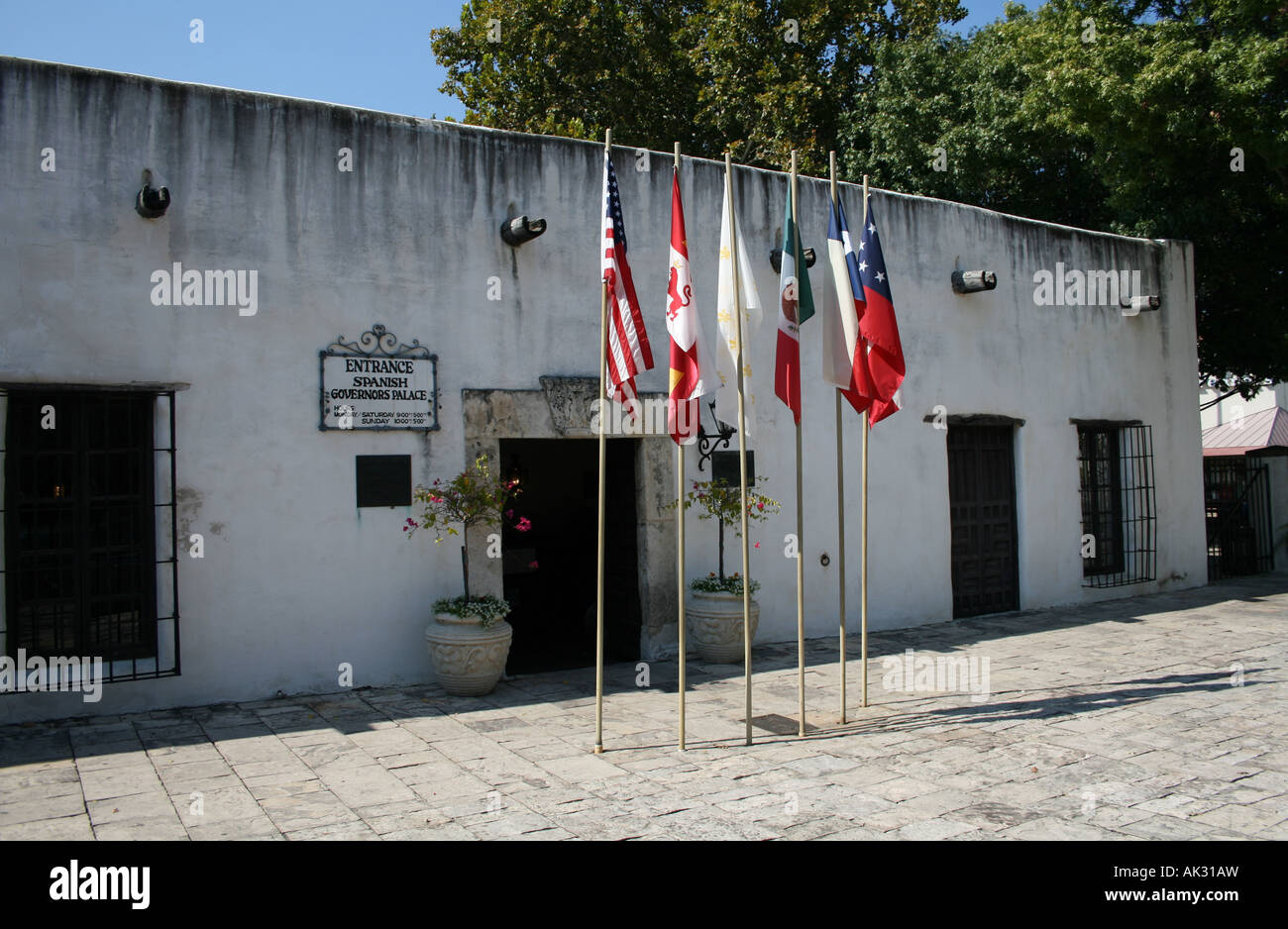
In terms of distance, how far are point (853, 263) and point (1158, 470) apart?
8127 mm

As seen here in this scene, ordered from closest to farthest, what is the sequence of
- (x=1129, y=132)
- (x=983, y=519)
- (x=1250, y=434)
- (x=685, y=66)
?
(x=983, y=519) → (x=1129, y=132) → (x=685, y=66) → (x=1250, y=434)

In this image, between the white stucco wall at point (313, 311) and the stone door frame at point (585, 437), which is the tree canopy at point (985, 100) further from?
the stone door frame at point (585, 437)

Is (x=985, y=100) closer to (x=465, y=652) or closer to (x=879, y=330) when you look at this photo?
(x=879, y=330)

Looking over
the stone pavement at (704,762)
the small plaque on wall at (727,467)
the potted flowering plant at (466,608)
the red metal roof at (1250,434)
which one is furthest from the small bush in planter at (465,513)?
the red metal roof at (1250,434)

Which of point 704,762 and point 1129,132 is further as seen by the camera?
point 1129,132

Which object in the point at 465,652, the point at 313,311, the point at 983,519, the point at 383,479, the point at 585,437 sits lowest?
the point at 465,652

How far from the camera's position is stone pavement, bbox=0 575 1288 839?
454 cm

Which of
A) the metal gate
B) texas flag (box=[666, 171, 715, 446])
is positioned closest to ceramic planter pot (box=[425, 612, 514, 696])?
texas flag (box=[666, 171, 715, 446])

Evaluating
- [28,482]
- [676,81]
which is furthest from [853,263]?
[676,81]

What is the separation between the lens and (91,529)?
6.61m

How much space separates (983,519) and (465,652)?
6.53 m

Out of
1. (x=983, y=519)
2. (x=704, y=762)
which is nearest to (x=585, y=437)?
(x=704, y=762)

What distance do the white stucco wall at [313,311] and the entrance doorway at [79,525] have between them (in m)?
0.27
